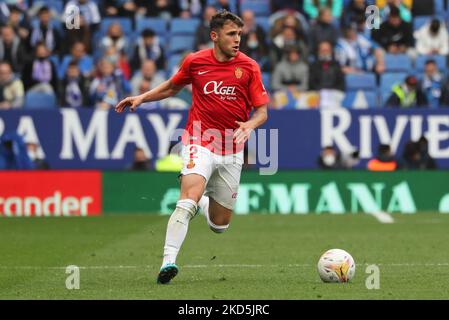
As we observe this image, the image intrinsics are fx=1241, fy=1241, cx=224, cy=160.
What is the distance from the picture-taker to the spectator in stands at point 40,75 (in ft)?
75.3

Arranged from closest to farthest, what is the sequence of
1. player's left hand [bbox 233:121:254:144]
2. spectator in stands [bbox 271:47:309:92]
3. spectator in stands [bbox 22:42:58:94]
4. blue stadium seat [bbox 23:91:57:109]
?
1. player's left hand [bbox 233:121:254:144]
2. blue stadium seat [bbox 23:91:57:109]
3. spectator in stands [bbox 271:47:309:92]
4. spectator in stands [bbox 22:42:58:94]

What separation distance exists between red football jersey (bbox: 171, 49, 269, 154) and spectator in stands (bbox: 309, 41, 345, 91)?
446 inches

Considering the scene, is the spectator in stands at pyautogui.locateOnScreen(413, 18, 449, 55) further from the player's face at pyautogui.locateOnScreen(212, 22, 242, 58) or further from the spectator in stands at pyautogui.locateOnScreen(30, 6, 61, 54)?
the player's face at pyautogui.locateOnScreen(212, 22, 242, 58)

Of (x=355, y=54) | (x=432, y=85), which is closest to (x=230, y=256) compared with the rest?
(x=432, y=85)

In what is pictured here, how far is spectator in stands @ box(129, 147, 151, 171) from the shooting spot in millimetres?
21547

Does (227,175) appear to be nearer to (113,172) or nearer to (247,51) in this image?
(113,172)

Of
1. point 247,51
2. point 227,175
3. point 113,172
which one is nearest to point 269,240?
point 227,175

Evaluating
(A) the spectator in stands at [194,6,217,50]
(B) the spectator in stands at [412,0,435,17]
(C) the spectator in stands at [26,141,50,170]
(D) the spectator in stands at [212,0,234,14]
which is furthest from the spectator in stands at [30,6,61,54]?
(B) the spectator in stands at [412,0,435,17]

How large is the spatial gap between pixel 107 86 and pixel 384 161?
5.24 m

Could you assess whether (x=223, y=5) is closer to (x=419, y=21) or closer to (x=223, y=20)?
(x=419, y=21)

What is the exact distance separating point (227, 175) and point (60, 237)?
17.7 feet
